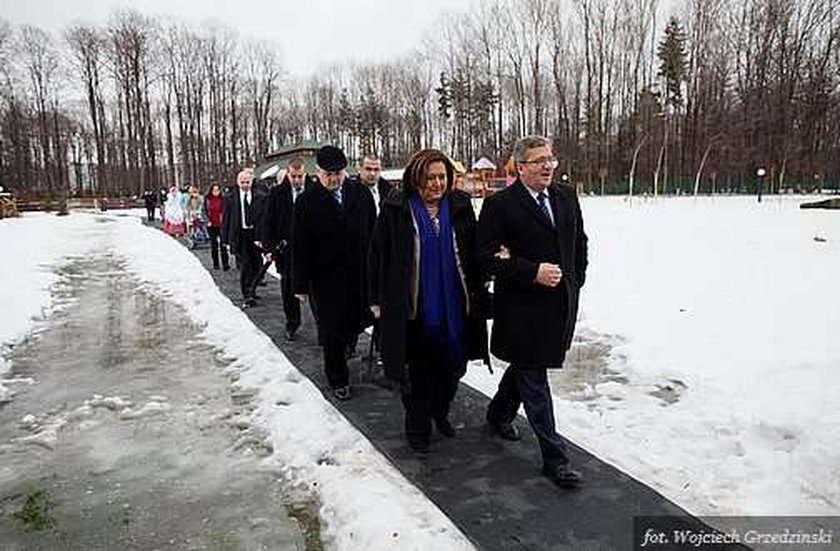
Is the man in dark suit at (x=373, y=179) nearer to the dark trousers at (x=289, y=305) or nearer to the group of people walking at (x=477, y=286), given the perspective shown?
the group of people walking at (x=477, y=286)

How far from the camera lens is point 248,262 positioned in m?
9.23

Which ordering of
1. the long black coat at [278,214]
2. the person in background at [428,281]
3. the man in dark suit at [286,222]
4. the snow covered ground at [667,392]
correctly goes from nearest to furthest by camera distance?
the snow covered ground at [667,392] → the person in background at [428,281] → the man in dark suit at [286,222] → the long black coat at [278,214]

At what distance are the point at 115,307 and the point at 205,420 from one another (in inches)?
217

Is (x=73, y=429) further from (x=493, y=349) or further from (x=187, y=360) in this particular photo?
(x=493, y=349)

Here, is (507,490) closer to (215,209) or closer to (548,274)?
(548,274)

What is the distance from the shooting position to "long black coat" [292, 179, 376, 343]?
4.90m

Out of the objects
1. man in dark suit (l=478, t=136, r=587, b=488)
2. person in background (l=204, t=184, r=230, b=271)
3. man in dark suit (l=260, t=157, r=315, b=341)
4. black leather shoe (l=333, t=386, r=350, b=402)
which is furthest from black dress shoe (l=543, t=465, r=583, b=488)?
person in background (l=204, t=184, r=230, b=271)

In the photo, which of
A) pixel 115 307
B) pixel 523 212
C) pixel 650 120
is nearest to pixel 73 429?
pixel 523 212

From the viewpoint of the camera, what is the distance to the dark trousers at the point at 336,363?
199 inches

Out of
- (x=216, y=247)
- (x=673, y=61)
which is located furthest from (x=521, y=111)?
(x=216, y=247)

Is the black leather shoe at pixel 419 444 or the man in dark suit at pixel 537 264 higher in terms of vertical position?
the man in dark suit at pixel 537 264

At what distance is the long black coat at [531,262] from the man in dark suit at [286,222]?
3.87 meters

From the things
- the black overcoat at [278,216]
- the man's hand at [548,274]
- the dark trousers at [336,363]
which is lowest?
the dark trousers at [336,363]

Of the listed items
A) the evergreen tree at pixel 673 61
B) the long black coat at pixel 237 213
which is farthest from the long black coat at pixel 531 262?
the evergreen tree at pixel 673 61
